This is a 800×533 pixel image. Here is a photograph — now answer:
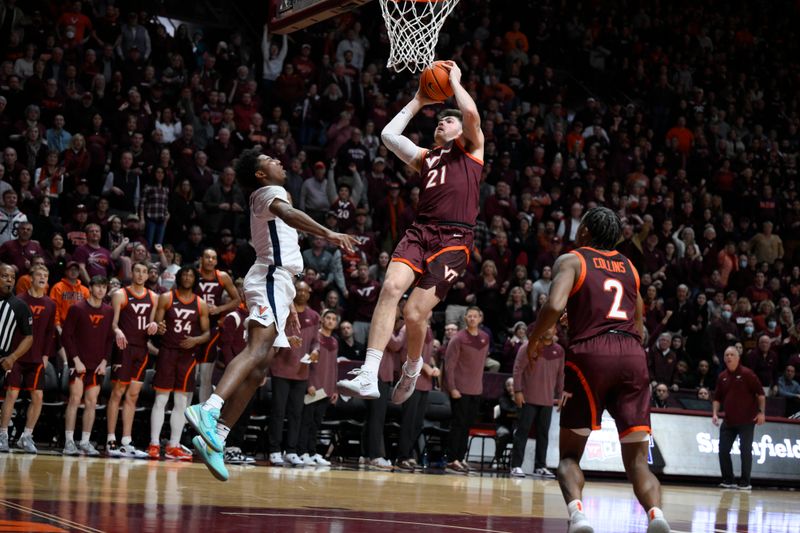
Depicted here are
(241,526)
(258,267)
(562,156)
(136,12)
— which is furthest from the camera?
(562,156)

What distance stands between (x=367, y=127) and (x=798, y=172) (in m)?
12.1

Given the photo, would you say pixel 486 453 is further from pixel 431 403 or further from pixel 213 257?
pixel 213 257

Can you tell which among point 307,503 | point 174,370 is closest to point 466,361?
point 174,370

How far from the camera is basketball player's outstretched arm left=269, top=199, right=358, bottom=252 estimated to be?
7.11 m

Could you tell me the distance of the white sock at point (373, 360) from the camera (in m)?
7.49

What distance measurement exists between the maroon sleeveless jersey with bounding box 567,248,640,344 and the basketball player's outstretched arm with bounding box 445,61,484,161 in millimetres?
1420

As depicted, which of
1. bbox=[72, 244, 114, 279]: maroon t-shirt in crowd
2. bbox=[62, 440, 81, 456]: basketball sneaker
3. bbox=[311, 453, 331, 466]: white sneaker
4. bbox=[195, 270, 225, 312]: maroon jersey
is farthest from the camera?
bbox=[72, 244, 114, 279]: maroon t-shirt in crowd

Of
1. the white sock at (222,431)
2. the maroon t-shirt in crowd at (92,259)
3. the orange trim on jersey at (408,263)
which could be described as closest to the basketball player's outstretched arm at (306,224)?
the orange trim on jersey at (408,263)

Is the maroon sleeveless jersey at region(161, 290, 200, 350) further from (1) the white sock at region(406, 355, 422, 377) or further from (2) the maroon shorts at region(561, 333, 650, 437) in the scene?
(2) the maroon shorts at region(561, 333, 650, 437)

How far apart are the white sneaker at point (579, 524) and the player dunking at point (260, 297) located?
2.28 m

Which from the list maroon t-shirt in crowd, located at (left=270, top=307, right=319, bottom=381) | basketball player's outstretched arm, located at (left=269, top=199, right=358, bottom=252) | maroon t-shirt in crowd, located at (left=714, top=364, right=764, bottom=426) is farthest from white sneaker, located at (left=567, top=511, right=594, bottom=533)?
maroon t-shirt in crowd, located at (left=714, top=364, right=764, bottom=426)

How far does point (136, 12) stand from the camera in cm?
1895

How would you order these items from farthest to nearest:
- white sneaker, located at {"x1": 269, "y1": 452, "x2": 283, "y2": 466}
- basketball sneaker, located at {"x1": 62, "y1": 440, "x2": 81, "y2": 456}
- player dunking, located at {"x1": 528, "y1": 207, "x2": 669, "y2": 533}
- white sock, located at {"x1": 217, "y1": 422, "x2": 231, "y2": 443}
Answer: white sneaker, located at {"x1": 269, "y1": 452, "x2": 283, "y2": 466} → basketball sneaker, located at {"x1": 62, "y1": 440, "x2": 81, "y2": 456} → white sock, located at {"x1": 217, "y1": 422, "x2": 231, "y2": 443} → player dunking, located at {"x1": 528, "y1": 207, "x2": 669, "y2": 533}

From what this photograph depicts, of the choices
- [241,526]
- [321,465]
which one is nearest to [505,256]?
[321,465]
